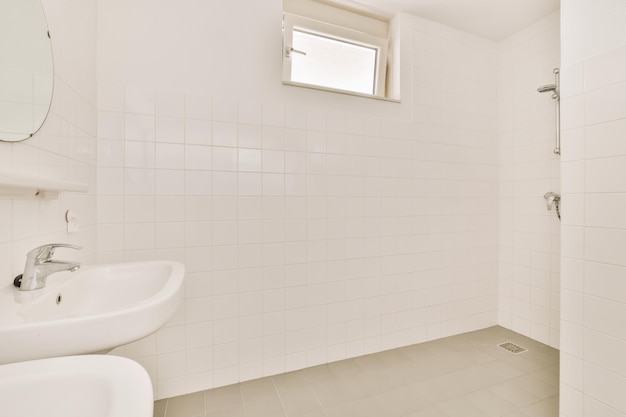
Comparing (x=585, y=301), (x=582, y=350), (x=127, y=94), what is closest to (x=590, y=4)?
(x=585, y=301)

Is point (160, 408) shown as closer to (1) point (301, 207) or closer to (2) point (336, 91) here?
(1) point (301, 207)

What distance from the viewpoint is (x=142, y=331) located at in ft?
2.53

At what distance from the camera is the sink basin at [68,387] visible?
18.5 inches

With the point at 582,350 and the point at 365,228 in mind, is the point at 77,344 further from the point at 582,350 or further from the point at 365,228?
the point at 582,350

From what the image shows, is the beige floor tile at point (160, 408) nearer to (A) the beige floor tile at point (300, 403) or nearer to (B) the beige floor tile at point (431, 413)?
(A) the beige floor tile at point (300, 403)

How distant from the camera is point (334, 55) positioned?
2.21m

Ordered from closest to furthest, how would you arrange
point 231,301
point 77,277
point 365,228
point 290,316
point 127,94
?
point 77,277
point 127,94
point 231,301
point 290,316
point 365,228

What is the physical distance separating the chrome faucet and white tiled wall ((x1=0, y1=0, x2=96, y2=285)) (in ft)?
0.20

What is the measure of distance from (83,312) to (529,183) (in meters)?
2.93

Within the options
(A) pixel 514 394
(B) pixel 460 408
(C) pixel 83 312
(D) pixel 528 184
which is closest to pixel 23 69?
(C) pixel 83 312

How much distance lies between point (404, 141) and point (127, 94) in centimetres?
182

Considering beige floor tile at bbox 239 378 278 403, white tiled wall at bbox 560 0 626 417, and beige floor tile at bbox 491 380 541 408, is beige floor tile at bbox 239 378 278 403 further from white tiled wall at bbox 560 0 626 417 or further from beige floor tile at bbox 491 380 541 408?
white tiled wall at bbox 560 0 626 417

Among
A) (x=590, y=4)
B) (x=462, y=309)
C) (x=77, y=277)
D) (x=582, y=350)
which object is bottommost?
(x=462, y=309)

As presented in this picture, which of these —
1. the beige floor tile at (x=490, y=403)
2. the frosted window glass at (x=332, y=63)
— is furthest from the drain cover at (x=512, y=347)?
the frosted window glass at (x=332, y=63)
